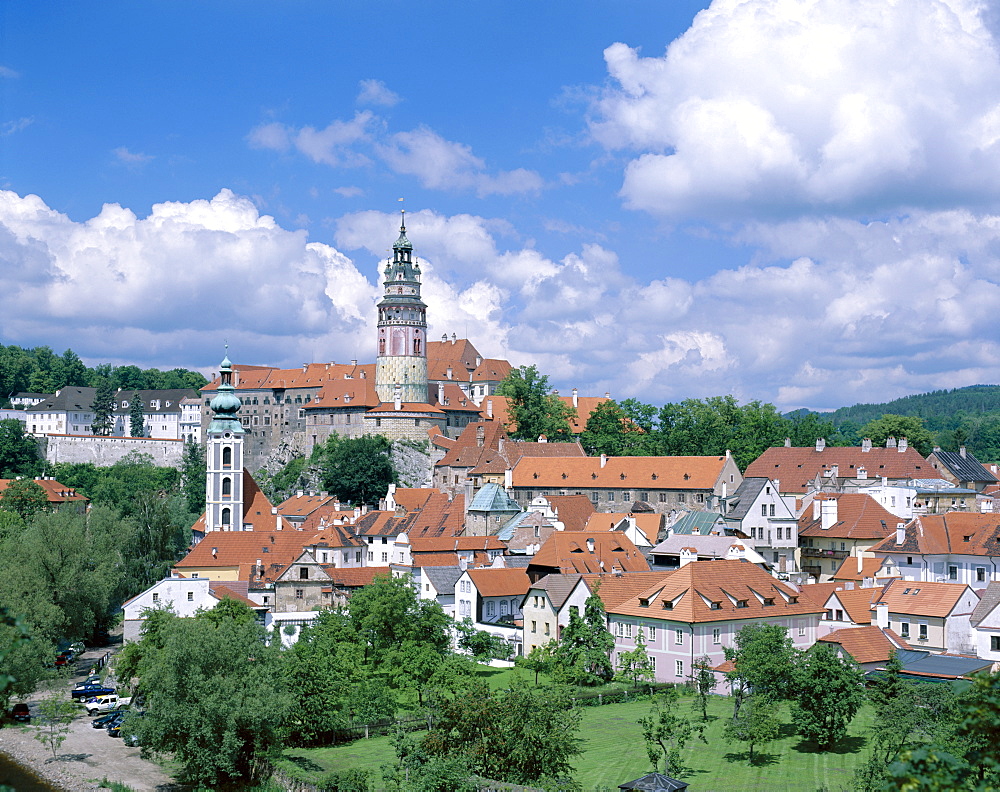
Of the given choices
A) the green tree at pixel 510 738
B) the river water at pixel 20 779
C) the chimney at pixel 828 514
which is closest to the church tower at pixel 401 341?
the chimney at pixel 828 514

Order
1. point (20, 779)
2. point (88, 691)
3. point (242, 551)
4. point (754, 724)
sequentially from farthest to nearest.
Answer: point (242, 551), point (88, 691), point (20, 779), point (754, 724)

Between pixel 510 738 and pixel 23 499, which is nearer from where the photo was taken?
pixel 510 738

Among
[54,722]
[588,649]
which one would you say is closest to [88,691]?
[54,722]

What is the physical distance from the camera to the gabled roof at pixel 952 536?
63156mm

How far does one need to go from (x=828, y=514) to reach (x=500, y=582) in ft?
89.0

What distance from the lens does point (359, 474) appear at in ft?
349

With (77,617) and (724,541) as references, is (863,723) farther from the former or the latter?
(77,617)

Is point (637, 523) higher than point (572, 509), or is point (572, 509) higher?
point (572, 509)

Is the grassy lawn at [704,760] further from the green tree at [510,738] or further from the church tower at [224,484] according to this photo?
the church tower at [224,484]

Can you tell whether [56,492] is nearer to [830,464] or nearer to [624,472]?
[624,472]

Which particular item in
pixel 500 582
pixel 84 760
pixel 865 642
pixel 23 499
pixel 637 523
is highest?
pixel 23 499

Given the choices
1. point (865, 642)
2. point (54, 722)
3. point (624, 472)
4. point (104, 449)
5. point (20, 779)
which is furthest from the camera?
point (104, 449)

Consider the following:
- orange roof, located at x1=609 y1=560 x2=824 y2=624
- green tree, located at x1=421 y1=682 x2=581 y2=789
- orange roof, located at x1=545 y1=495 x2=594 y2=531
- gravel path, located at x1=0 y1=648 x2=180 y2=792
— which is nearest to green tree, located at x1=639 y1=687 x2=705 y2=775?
green tree, located at x1=421 y1=682 x2=581 y2=789

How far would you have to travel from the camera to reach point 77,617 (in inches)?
2360
